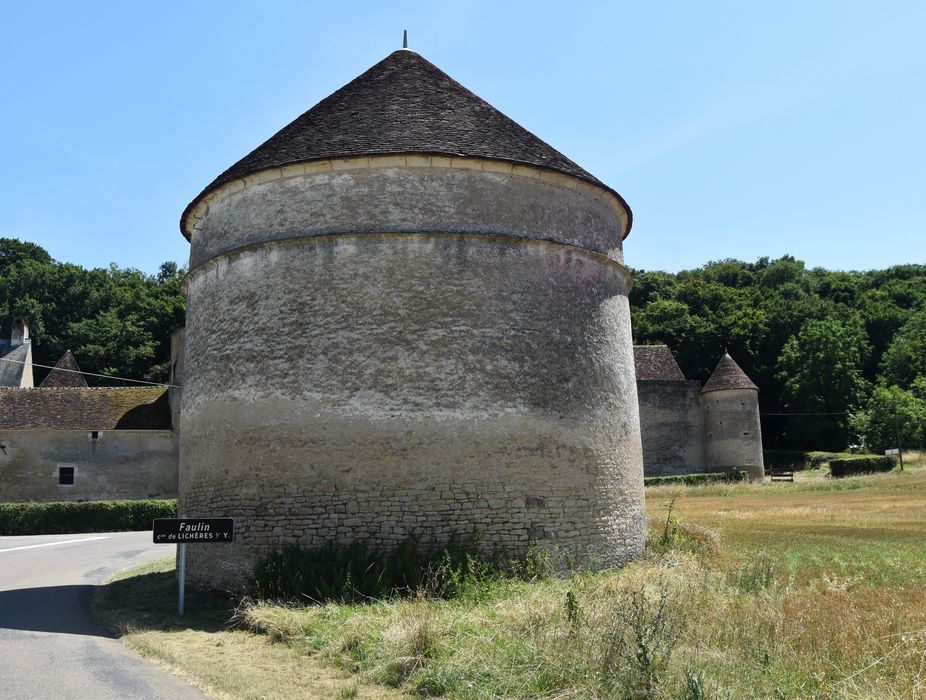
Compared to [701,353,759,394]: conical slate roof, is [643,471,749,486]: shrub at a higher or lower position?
lower

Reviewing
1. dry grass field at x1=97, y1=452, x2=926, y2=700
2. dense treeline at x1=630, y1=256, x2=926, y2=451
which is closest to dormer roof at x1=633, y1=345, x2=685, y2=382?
dense treeline at x1=630, y1=256, x2=926, y2=451

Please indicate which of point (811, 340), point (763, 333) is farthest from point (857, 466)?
point (763, 333)

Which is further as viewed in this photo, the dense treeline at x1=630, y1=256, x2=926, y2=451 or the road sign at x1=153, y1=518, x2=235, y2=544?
the dense treeline at x1=630, y1=256, x2=926, y2=451

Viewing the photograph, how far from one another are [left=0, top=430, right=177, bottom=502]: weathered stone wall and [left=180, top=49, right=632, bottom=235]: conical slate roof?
19972 mm

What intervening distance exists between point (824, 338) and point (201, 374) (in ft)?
191

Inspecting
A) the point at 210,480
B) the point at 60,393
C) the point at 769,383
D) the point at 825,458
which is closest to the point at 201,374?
the point at 210,480

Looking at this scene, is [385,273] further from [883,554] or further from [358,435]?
[883,554]

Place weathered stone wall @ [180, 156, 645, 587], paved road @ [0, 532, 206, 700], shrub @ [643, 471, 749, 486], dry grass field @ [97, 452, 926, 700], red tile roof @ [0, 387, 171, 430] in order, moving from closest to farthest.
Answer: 1. dry grass field @ [97, 452, 926, 700]
2. paved road @ [0, 532, 206, 700]
3. weathered stone wall @ [180, 156, 645, 587]
4. red tile roof @ [0, 387, 171, 430]
5. shrub @ [643, 471, 749, 486]

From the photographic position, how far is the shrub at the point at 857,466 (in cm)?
4384

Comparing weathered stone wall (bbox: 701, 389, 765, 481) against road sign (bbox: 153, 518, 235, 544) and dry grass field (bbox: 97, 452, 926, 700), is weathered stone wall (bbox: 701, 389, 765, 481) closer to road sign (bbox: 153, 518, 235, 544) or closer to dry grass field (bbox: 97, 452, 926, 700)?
dry grass field (bbox: 97, 452, 926, 700)

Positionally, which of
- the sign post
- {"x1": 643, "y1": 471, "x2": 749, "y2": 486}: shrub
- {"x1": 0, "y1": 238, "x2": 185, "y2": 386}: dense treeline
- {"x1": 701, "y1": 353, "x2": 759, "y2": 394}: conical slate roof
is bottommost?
{"x1": 643, "y1": 471, "x2": 749, "y2": 486}: shrub

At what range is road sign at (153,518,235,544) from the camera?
35.8 feet

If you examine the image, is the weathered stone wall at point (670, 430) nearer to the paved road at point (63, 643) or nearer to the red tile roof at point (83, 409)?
the red tile roof at point (83, 409)

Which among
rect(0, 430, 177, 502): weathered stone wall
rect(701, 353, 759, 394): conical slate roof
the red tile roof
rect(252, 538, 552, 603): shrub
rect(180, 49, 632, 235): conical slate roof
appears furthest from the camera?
rect(701, 353, 759, 394): conical slate roof
